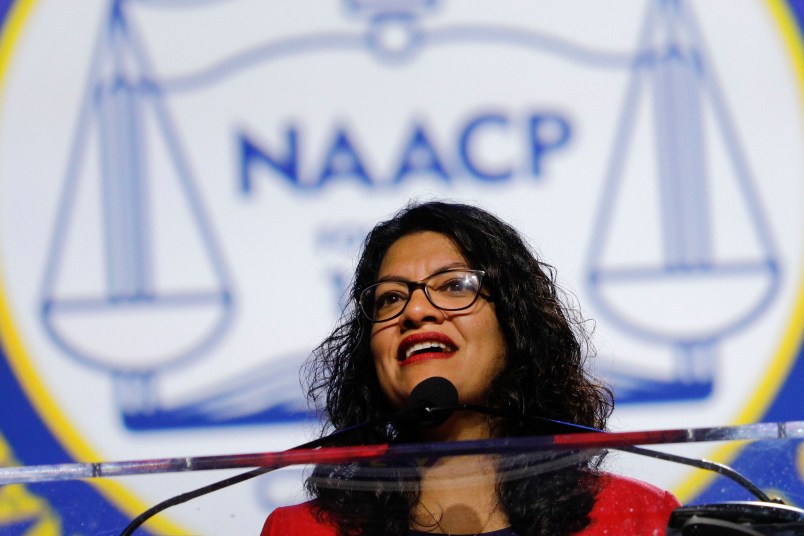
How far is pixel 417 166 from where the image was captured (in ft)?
7.78

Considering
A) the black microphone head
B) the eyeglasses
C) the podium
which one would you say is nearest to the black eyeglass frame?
the eyeglasses

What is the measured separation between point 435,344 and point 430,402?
219mm

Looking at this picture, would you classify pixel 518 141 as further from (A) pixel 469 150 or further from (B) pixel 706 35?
(B) pixel 706 35

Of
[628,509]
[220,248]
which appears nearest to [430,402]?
[628,509]

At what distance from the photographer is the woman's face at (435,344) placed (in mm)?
1397

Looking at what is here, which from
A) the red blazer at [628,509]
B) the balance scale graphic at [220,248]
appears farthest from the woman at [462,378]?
the balance scale graphic at [220,248]

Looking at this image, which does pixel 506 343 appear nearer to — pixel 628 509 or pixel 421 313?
pixel 421 313

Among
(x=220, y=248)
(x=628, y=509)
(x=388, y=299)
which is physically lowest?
(x=628, y=509)

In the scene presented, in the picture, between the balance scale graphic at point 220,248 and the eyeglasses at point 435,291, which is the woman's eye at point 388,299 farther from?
the balance scale graphic at point 220,248

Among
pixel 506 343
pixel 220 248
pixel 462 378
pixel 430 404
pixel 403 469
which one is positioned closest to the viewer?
pixel 403 469

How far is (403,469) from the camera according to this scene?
1056mm

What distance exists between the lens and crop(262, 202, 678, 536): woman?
42.3 inches

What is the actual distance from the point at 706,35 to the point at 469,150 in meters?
0.61

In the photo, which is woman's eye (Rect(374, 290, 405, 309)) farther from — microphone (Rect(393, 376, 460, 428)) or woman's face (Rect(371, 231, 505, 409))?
microphone (Rect(393, 376, 460, 428))
